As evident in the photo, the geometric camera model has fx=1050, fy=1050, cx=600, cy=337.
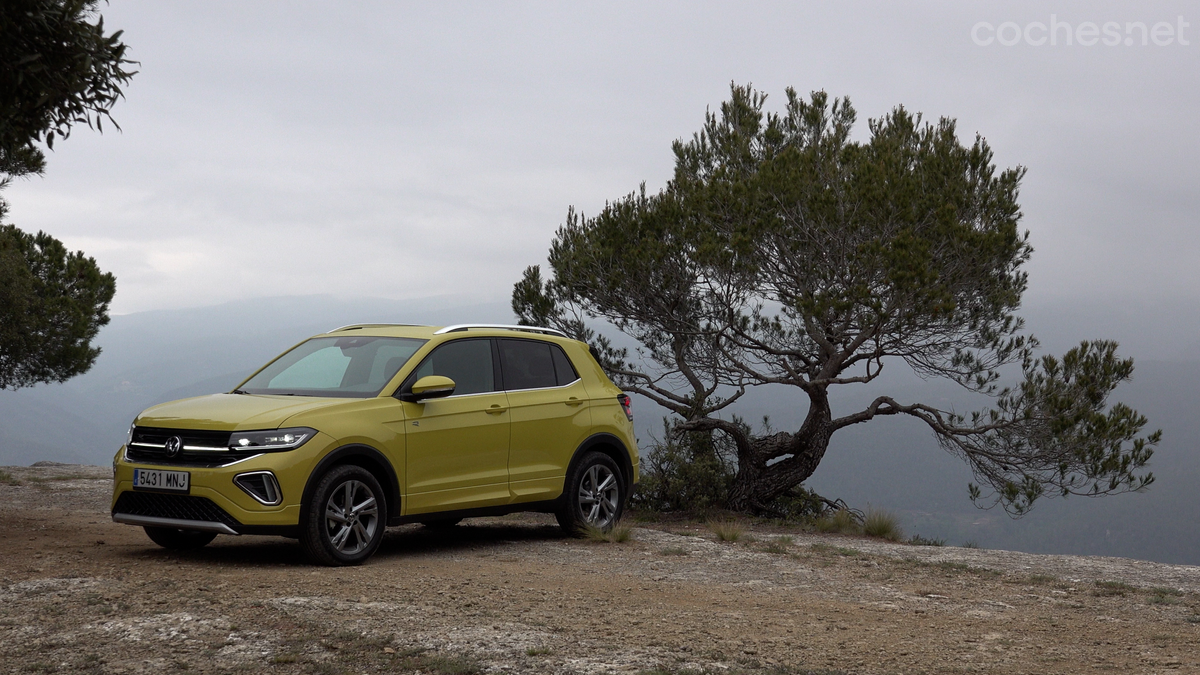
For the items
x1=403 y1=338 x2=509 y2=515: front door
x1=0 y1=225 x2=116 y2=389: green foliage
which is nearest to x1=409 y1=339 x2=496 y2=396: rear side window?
x1=403 y1=338 x2=509 y2=515: front door

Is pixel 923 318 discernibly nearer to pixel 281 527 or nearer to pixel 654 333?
pixel 654 333

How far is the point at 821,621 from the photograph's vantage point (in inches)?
251

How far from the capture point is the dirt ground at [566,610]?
5.17 metres

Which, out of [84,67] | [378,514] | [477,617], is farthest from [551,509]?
[84,67]

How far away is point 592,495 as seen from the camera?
33.2 ft

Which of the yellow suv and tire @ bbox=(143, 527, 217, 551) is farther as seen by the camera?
tire @ bbox=(143, 527, 217, 551)

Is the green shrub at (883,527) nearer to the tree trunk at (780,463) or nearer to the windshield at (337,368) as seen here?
the tree trunk at (780,463)

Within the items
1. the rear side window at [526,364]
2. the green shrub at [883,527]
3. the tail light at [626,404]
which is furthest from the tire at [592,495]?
the green shrub at [883,527]

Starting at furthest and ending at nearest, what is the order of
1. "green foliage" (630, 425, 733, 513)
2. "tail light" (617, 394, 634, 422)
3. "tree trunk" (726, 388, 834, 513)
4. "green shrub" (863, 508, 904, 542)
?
"tree trunk" (726, 388, 834, 513), "green foliage" (630, 425, 733, 513), "green shrub" (863, 508, 904, 542), "tail light" (617, 394, 634, 422)

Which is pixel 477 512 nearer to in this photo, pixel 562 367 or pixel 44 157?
pixel 562 367

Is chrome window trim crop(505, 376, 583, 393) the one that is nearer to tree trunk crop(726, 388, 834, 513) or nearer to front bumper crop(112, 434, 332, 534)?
front bumper crop(112, 434, 332, 534)

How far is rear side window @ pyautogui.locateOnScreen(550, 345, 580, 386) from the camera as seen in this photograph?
32.7 ft

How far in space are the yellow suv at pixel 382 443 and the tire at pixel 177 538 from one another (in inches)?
0.5

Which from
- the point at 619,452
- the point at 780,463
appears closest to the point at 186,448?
the point at 619,452
